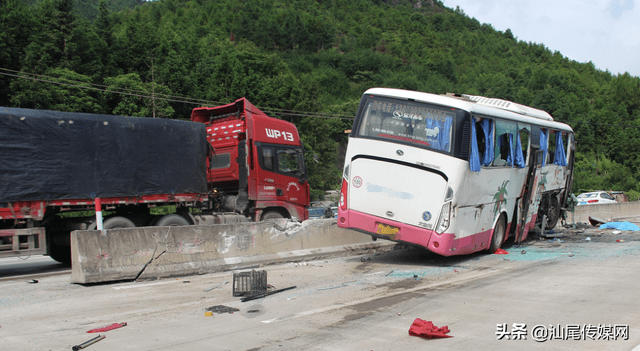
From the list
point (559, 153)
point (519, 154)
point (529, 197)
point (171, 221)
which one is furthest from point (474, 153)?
point (559, 153)

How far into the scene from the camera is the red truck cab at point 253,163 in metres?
14.6

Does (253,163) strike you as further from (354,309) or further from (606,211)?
(606,211)

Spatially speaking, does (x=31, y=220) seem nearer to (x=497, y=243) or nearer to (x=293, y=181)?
(x=293, y=181)

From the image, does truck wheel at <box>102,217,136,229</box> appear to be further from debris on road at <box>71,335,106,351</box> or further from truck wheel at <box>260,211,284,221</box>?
debris on road at <box>71,335,106,351</box>

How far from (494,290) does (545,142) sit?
837 cm

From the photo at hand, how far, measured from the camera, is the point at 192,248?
10.1m

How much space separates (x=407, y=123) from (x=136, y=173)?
20.2 feet

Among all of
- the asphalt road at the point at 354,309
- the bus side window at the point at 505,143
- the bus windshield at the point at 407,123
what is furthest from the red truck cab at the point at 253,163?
the bus side window at the point at 505,143

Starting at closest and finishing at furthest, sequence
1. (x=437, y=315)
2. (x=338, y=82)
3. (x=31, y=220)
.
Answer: (x=437, y=315)
(x=31, y=220)
(x=338, y=82)

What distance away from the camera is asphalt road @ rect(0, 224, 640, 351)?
17.8 ft

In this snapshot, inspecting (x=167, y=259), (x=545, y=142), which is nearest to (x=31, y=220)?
(x=167, y=259)

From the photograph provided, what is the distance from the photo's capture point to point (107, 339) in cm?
558

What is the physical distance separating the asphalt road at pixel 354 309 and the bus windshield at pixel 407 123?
2.59m

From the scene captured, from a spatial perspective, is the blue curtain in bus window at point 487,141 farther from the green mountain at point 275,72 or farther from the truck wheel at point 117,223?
the truck wheel at point 117,223
